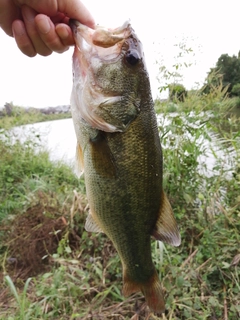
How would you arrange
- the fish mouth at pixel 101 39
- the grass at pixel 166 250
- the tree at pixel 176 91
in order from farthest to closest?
the tree at pixel 176 91 → the grass at pixel 166 250 → the fish mouth at pixel 101 39

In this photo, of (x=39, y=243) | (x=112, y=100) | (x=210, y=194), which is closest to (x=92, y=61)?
(x=112, y=100)

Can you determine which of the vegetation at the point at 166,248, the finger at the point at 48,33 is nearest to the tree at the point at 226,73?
the vegetation at the point at 166,248

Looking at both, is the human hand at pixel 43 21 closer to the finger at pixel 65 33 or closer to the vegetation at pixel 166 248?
the finger at pixel 65 33

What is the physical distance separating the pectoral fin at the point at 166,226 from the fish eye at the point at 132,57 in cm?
67

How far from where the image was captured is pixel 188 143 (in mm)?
3551

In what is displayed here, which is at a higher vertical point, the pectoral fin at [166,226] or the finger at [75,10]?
the finger at [75,10]

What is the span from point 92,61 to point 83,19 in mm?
217

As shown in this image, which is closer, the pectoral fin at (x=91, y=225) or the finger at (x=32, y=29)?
the finger at (x=32, y=29)

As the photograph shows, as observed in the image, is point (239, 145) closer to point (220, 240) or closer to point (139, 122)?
point (220, 240)

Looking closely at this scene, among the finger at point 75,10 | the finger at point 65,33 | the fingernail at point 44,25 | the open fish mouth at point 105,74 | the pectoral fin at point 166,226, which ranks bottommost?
the pectoral fin at point 166,226

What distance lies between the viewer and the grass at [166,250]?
2.55 m

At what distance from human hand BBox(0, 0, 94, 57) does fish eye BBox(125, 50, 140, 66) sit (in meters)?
0.25

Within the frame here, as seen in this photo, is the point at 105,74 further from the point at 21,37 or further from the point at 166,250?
the point at 166,250

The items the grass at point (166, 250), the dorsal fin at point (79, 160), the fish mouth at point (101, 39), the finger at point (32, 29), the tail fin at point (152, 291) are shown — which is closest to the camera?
the fish mouth at point (101, 39)
